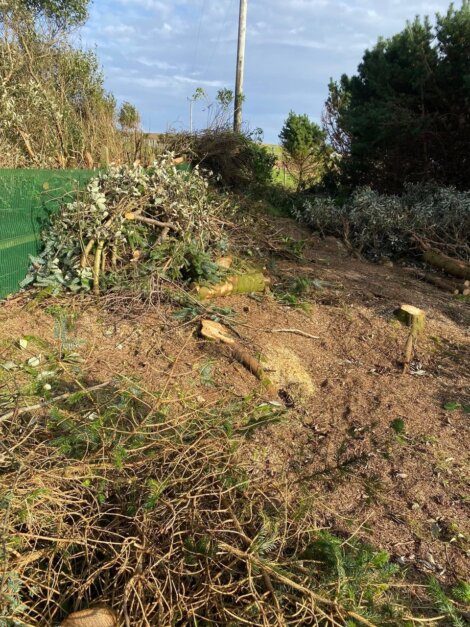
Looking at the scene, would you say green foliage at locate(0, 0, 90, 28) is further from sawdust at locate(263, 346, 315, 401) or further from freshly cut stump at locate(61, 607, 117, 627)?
freshly cut stump at locate(61, 607, 117, 627)

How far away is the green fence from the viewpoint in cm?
504

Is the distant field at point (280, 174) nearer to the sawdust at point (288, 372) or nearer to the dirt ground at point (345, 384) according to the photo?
the dirt ground at point (345, 384)

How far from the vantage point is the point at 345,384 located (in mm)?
4301

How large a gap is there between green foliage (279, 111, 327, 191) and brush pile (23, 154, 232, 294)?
315 inches

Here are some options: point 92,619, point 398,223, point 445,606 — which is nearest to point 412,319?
point 445,606

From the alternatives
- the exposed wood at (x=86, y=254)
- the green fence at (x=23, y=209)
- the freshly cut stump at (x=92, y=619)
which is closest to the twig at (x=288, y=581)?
the freshly cut stump at (x=92, y=619)

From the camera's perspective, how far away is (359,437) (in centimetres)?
362

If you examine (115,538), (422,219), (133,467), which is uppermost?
(422,219)

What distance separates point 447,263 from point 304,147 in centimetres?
671

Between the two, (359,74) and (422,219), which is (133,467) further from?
(359,74)

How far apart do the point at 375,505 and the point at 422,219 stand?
6.69 m

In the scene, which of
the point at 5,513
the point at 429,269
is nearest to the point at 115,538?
the point at 5,513

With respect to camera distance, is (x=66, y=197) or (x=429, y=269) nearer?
(x=66, y=197)

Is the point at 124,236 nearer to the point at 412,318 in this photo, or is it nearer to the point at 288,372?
the point at 288,372
